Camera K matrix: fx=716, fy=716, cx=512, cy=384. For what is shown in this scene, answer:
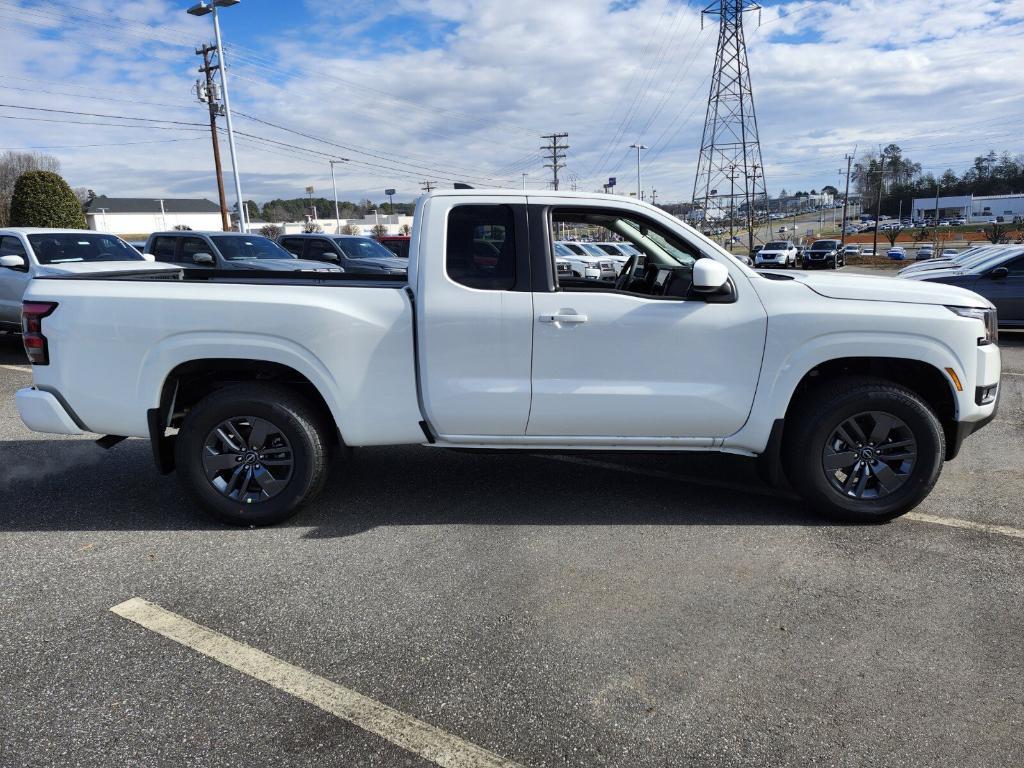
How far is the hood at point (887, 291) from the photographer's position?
403cm

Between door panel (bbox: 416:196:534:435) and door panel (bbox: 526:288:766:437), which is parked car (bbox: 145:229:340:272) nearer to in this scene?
door panel (bbox: 416:196:534:435)

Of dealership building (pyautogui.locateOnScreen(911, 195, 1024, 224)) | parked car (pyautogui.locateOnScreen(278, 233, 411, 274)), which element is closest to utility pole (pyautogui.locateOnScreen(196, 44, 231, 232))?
parked car (pyautogui.locateOnScreen(278, 233, 411, 274))

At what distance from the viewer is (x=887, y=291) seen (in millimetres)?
4066

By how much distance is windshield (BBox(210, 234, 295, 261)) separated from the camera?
1331 cm

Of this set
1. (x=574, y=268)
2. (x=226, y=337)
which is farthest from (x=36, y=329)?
(x=574, y=268)

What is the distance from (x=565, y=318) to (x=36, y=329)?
2.95 m

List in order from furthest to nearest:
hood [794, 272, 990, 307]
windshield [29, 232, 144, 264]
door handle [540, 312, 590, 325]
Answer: windshield [29, 232, 144, 264], hood [794, 272, 990, 307], door handle [540, 312, 590, 325]

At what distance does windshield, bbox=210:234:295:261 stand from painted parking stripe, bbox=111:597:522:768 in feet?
36.2

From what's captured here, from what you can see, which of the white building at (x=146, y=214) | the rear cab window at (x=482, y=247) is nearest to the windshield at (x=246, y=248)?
the rear cab window at (x=482, y=247)

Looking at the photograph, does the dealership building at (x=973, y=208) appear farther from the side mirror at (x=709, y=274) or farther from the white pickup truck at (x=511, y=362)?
the side mirror at (x=709, y=274)

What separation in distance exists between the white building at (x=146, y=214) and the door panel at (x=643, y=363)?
358 ft

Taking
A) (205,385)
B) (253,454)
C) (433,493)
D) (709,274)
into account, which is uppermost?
(709,274)

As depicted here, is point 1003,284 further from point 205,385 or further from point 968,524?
point 205,385

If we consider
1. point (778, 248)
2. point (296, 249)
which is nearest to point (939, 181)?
point (778, 248)
